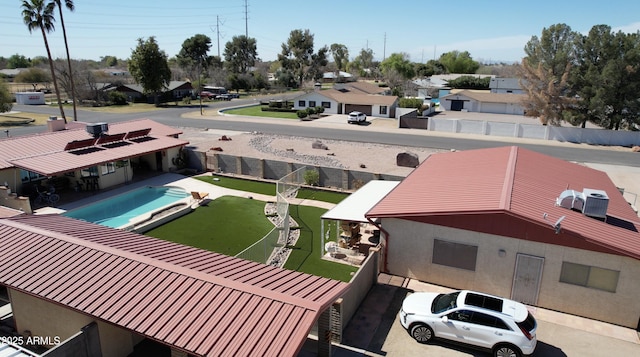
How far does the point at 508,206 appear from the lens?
15.8 m

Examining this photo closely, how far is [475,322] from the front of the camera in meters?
12.9

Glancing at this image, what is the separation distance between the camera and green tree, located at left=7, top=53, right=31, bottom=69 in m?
174

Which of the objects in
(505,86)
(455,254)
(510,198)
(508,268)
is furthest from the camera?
(505,86)

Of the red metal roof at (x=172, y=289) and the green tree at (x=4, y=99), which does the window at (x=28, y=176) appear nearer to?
the red metal roof at (x=172, y=289)

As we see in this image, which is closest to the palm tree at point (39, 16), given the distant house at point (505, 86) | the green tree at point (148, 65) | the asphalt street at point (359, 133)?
the asphalt street at point (359, 133)

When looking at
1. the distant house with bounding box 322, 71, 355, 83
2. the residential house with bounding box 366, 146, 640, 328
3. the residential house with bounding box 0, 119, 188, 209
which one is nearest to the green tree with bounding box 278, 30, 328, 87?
the distant house with bounding box 322, 71, 355, 83

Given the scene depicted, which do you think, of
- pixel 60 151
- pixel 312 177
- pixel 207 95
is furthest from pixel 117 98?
pixel 312 177

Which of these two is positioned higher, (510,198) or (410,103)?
(410,103)

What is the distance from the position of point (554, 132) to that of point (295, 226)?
129 feet

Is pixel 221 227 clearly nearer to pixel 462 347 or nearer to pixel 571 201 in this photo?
pixel 462 347

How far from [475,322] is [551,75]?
152 ft

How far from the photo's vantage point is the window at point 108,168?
29.6 metres

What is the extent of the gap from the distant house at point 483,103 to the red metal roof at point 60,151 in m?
56.0

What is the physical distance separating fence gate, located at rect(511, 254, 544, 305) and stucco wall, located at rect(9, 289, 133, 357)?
1340 cm
